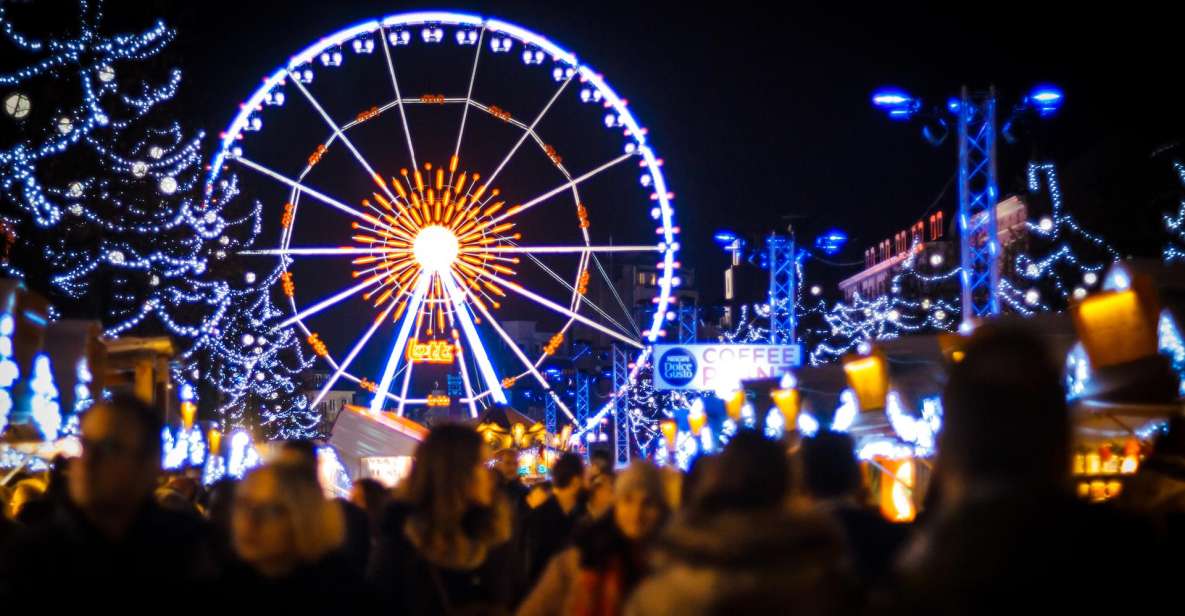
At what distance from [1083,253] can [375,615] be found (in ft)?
137

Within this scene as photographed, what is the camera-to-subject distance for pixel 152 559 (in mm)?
4090

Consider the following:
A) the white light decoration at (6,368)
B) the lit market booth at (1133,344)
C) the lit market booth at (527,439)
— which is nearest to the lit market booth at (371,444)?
the white light decoration at (6,368)

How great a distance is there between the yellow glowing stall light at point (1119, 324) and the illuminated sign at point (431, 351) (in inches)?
682

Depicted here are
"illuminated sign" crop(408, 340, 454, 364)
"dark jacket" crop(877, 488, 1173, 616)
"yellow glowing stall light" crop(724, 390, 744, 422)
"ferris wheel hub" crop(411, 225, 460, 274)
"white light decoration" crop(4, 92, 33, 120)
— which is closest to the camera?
"dark jacket" crop(877, 488, 1173, 616)

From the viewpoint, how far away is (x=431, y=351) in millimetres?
28547

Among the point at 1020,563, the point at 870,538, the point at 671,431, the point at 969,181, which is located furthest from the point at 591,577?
the point at 671,431

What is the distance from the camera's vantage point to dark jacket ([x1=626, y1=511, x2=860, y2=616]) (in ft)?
8.82

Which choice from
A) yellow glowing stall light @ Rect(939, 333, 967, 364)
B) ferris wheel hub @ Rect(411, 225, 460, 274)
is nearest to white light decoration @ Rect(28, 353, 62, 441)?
yellow glowing stall light @ Rect(939, 333, 967, 364)

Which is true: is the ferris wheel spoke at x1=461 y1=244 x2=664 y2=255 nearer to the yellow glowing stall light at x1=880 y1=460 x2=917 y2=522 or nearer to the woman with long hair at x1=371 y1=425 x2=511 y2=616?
the yellow glowing stall light at x1=880 y1=460 x2=917 y2=522

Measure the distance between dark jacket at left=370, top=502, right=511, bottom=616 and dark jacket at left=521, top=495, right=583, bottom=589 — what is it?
9.51ft

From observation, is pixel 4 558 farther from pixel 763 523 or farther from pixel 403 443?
pixel 403 443

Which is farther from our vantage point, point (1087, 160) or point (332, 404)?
point (332, 404)

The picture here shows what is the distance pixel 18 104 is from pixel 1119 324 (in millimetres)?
23846

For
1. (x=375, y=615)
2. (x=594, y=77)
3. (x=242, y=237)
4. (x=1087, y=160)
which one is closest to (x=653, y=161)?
(x=594, y=77)
